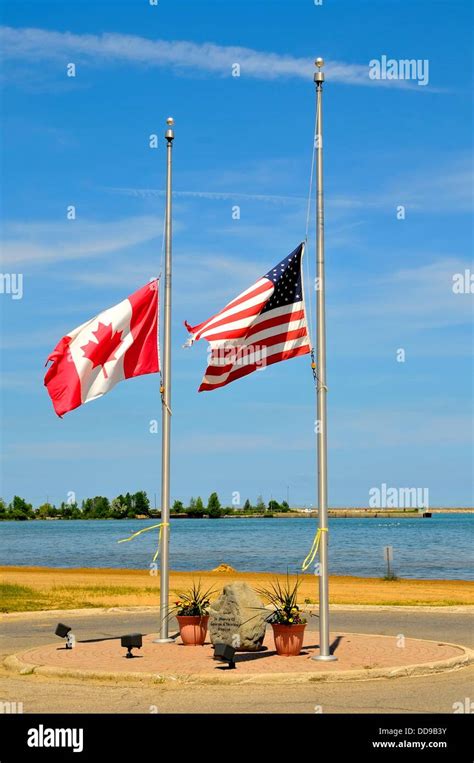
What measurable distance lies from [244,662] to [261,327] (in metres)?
5.18

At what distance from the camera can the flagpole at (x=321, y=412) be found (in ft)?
48.0

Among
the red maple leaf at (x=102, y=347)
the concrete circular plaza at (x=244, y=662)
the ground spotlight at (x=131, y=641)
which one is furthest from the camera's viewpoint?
the red maple leaf at (x=102, y=347)

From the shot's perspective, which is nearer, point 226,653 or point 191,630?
point 226,653

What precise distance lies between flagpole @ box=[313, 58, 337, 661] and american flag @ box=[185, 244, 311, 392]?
22.8 inches

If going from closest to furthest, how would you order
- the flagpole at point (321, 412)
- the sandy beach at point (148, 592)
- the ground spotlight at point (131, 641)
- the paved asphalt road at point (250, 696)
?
the paved asphalt road at point (250, 696), the flagpole at point (321, 412), the ground spotlight at point (131, 641), the sandy beach at point (148, 592)

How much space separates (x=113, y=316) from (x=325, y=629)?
621 centimetres

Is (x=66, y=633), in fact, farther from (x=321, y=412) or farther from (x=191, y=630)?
(x=321, y=412)

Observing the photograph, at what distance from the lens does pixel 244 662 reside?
14.7 metres

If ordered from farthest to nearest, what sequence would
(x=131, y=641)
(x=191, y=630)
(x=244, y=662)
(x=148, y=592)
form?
1. (x=148, y=592)
2. (x=191, y=630)
3. (x=131, y=641)
4. (x=244, y=662)

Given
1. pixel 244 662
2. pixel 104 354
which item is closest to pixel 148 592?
pixel 104 354

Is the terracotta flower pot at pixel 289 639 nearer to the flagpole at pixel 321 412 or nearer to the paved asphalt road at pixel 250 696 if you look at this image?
the flagpole at pixel 321 412

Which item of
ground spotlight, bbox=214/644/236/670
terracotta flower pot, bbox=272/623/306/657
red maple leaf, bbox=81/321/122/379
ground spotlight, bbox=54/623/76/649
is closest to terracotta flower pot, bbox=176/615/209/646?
ground spotlight, bbox=54/623/76/649

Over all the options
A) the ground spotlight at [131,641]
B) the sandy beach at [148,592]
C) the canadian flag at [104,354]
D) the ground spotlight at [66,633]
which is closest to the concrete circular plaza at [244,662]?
the ground spotlight at [66,633]

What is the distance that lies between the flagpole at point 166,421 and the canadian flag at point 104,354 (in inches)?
15.7
